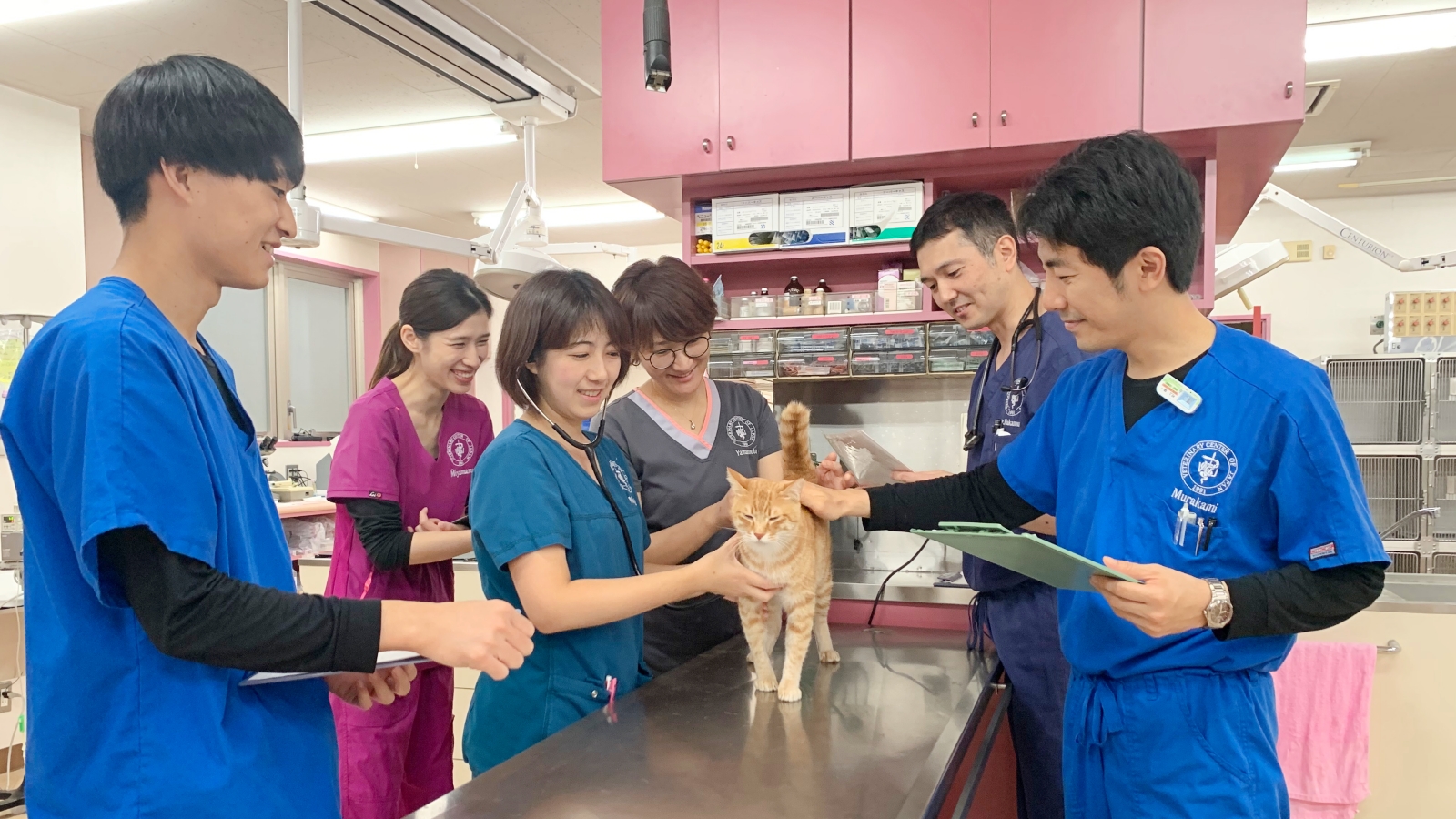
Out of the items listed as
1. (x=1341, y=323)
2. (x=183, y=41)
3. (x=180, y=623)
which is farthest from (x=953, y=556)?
(x=1341, y=323)

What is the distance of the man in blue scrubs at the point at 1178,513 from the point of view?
3.86 feet

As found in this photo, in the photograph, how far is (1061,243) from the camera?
4.41ft

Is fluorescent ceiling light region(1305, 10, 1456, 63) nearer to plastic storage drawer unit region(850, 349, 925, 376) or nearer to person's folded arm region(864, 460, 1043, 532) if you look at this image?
plastic storage drawer unit region(850, 349, 925, 376)

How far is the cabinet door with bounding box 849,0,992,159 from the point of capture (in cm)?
286

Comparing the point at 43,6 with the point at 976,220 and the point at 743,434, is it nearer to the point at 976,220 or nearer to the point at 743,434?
the point at 743,434

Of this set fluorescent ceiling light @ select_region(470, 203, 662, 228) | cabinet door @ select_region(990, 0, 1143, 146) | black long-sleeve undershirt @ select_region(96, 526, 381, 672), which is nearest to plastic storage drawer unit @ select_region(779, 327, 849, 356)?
cabinet door @ select_region(990, 0, 1143, 146)

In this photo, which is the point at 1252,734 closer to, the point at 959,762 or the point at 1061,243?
the point at 959,762

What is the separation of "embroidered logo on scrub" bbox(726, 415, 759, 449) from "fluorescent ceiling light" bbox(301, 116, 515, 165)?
4030 millimetres

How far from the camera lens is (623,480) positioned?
5.71 feet

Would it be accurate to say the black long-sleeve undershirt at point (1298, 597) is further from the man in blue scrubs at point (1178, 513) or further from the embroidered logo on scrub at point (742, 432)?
the embroidered logo on scrub at point (742, 432)

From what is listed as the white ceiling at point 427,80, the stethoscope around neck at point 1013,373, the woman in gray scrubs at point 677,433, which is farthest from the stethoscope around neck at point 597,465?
the white ceiling at point 427,80

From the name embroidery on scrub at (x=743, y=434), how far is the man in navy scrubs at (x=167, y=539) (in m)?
1.22

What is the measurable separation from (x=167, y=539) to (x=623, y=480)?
3.09 ft

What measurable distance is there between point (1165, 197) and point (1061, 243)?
155 millimetres
